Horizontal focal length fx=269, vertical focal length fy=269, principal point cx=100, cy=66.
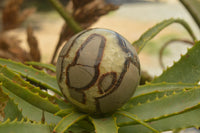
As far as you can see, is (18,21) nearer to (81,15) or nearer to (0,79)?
(81,15)

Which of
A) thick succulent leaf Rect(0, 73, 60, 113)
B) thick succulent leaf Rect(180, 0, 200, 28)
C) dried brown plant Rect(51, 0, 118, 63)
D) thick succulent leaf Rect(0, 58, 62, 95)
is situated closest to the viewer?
thick succulent leaf Rect(0, 73, 60, 113)

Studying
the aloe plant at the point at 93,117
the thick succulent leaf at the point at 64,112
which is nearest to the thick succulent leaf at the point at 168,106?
Result: the aloe plant at the point at 93,117

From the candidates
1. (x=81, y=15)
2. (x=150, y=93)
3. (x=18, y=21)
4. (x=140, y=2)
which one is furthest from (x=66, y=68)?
(x=140, y=2)

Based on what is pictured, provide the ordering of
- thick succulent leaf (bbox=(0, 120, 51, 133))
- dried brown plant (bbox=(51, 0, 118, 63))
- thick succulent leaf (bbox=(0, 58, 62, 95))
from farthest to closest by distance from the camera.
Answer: dried brown plant (bbox=(51, 0, 118, 63)) → thick succulent leaf (bbox=(0, 58, 62, 95)) → thick succulent leaf (bbox=(0, 120, 51, 133))

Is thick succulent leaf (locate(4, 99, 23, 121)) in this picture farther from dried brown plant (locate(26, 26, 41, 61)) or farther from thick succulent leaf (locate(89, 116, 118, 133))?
dried brown plant (locate(26, 26, 41, 61))

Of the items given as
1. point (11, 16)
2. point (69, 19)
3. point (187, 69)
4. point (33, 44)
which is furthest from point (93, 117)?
point (11, 16)

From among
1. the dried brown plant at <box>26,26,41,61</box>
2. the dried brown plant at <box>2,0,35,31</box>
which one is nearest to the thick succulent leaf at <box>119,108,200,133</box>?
the dried brown plant at <box>26,26,41,61</box>
